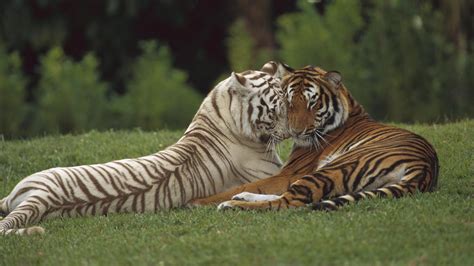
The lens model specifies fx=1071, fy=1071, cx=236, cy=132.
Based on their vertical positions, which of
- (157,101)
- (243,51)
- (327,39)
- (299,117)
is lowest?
(157,101)

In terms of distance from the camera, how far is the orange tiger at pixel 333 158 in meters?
7.67

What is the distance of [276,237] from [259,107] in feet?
7.96

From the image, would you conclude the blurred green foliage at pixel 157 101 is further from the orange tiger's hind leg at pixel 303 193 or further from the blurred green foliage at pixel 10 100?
the orange tiger's hind leg at pixel 303 193

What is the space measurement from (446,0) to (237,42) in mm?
4104

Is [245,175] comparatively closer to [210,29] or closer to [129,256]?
[129,256]

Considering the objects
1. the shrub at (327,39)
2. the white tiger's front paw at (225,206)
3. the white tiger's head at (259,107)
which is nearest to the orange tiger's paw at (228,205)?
the white tiger's front paw at (225,206)

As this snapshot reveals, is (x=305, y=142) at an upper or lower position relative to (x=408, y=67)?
upper

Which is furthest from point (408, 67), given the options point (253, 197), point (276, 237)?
point (276, 237)

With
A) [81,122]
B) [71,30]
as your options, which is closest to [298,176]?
[81,122]

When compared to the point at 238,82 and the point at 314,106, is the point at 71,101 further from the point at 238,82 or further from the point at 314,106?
the point at 314,106

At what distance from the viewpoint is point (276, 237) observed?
259 inches

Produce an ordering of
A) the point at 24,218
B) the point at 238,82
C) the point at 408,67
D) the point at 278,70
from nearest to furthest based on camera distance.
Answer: the point at 24,218, the point at 238,82, the point at 278,70, the point at 408,67

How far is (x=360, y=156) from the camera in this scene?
26.0 feet

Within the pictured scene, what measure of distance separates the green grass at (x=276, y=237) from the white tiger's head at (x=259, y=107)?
1.10m
